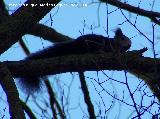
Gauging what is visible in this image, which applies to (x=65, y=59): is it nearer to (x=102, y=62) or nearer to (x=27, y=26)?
(x=102, y=62)

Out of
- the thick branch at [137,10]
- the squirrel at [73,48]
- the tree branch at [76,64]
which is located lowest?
the tree branch at [76,64]

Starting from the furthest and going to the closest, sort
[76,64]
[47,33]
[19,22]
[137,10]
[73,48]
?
[47,33]
[73,48]
[137,10]
[76,64]
[19,22]

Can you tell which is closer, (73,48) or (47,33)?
(73,48)

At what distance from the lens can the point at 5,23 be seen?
3508mm

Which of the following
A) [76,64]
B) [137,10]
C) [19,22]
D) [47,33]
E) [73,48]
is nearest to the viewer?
[19,22]

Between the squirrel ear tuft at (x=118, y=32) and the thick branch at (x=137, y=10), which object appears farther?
the squirrel ear tuft at (x=118, y=32)

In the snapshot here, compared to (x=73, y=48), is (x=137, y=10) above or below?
below

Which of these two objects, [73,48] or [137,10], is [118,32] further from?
[137,10]

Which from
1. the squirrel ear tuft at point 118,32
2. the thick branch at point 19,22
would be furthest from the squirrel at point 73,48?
the thick branch at point 19,22

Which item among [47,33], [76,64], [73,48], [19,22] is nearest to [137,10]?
[76,64]

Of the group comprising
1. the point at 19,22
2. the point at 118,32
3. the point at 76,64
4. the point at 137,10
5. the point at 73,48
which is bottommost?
the point at 19,22

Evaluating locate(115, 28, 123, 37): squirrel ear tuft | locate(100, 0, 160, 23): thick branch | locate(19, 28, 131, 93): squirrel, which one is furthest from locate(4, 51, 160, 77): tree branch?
locate(115, 28, 123, 37): squirrel ear tuft

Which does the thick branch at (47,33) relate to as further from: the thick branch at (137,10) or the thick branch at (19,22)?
the thick branch at (19,22)

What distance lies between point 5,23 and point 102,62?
1090mm
